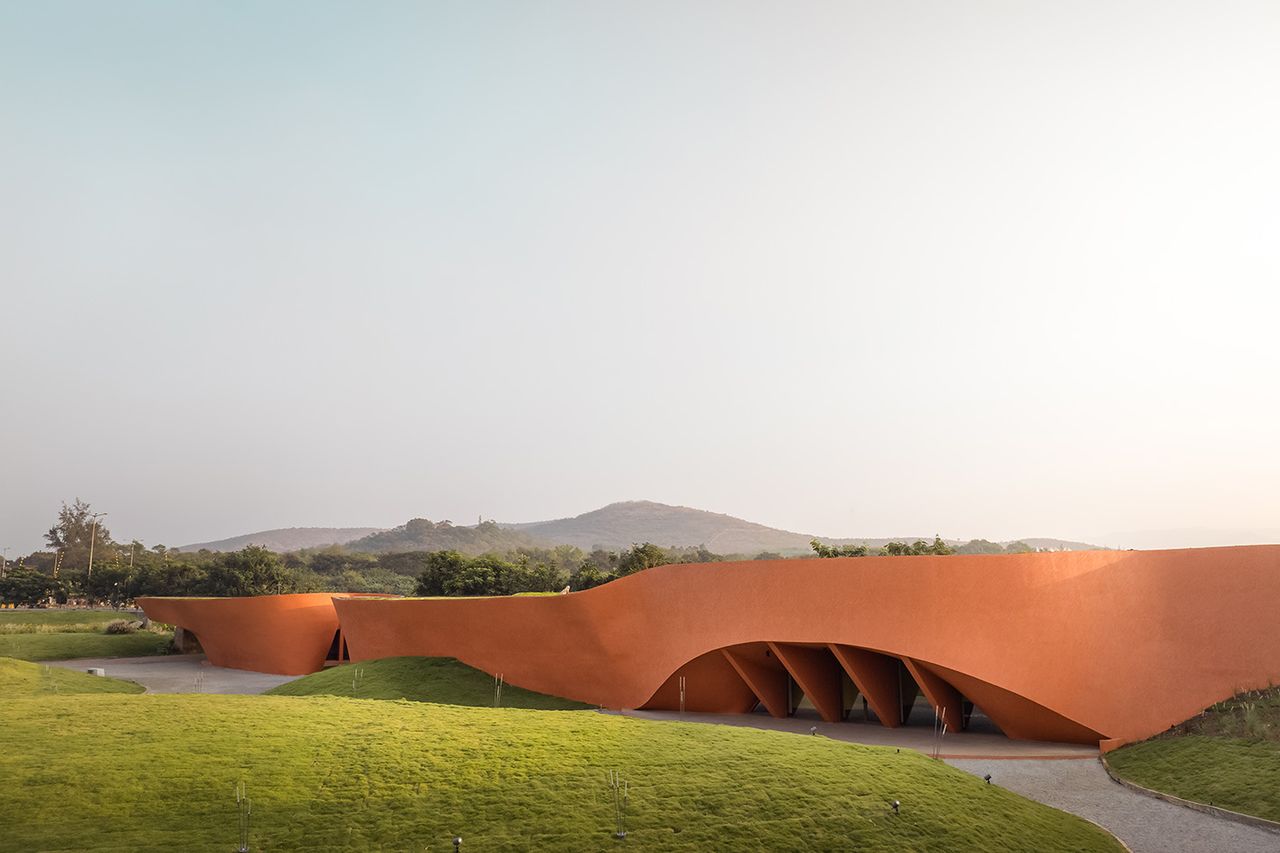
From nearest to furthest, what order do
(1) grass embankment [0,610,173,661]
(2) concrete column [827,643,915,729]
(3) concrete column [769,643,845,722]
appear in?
(2) concrete column [827,643,915,729]
(3) concrete column [769,643,845,722]
(1) grass embankment [0,610,173,661]

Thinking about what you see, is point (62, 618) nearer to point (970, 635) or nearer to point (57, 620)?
point (57, 620)

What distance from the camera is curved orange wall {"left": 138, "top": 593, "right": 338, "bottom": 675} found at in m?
31.5

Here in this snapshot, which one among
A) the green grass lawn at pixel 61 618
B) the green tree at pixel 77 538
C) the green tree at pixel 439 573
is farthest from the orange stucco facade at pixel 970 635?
the green tree at pixel 77 538

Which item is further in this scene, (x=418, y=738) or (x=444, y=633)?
(x=444, y=633)

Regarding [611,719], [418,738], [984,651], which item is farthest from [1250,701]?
[418,738]

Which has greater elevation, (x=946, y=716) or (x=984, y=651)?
(x=984, y=651)

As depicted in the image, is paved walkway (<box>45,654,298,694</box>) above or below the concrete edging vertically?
below

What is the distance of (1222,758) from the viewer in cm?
1437

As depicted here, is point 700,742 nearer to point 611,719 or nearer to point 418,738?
point 611,719

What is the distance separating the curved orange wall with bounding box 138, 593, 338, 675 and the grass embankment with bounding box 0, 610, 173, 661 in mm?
7770

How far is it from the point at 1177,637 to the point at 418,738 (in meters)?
14.6

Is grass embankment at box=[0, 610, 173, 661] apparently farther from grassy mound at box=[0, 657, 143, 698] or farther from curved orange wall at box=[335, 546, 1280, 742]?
curved orange wall at box=[335, 546, 1280, 742]

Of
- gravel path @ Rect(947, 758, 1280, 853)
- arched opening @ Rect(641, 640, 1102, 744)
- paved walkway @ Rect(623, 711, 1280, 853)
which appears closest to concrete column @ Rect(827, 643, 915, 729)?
arched opening @ Rect(641, 640, 1102, 744)

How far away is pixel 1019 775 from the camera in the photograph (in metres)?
14.7
